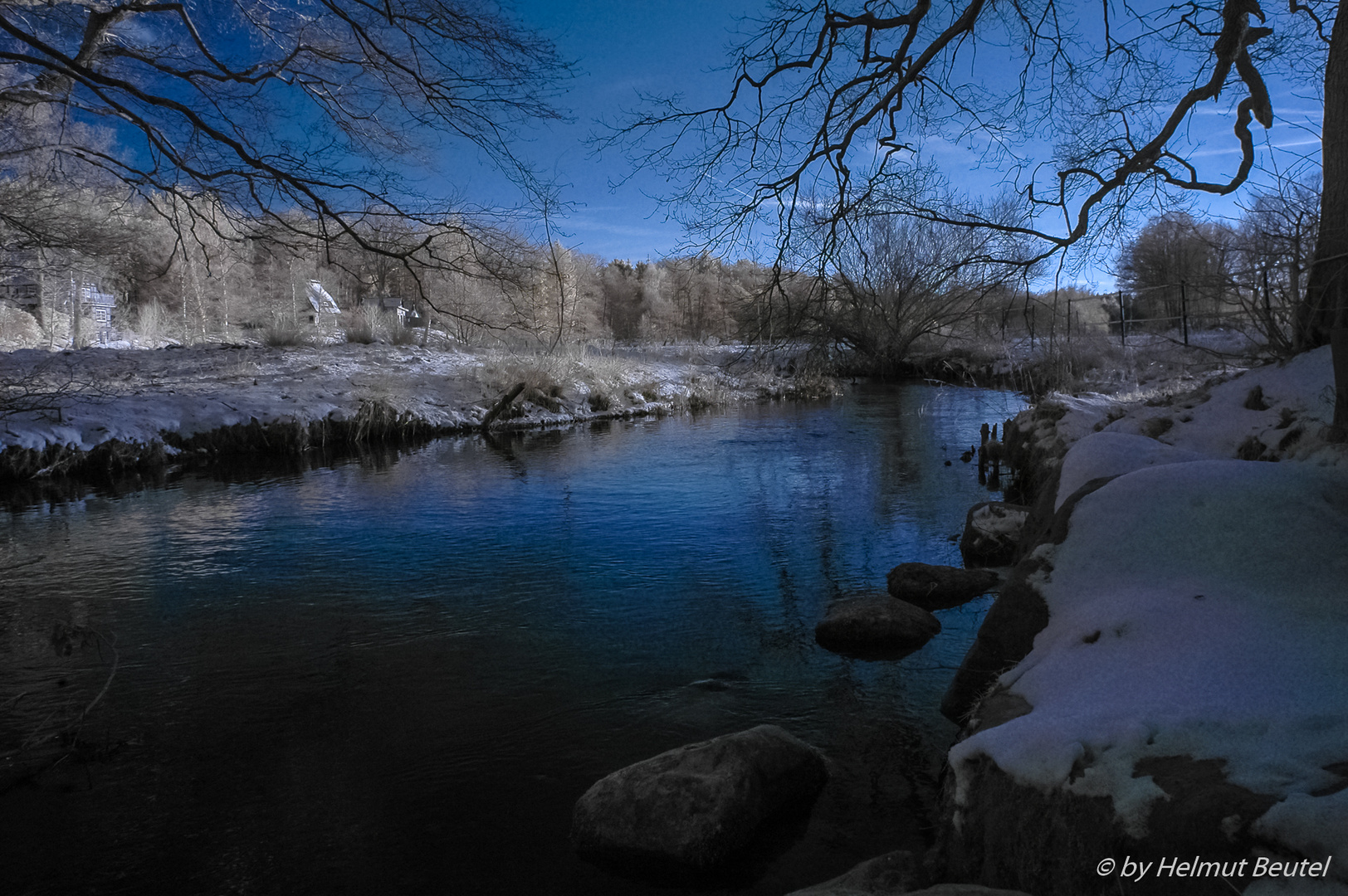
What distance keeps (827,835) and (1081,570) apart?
1.62m

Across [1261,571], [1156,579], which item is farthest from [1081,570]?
[1261,571]

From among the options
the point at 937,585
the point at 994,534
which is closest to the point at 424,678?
the point at 937,585

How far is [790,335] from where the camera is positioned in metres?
6.42

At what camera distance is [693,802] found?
311cm

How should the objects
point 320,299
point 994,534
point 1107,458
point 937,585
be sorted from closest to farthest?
point 1107,458, point 937,585, point 994,534, point 320,299

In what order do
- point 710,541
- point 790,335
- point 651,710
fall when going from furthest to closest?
point 710,541 < point 790,335 < point 651,710

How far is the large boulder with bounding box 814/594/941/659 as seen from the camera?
16.7 ft

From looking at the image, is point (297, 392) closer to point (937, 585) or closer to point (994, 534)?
point (994, 534)

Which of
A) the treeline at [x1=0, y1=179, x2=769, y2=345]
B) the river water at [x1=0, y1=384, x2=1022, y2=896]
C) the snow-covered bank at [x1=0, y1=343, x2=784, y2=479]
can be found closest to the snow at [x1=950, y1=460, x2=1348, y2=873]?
the river water at [x1=0, y1=384, x2=1022, y2=896]

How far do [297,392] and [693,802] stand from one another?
1457 cm

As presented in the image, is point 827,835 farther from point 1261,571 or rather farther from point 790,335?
point 790,335

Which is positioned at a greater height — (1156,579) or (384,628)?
(1156,579)

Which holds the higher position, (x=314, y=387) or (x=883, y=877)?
(x=314, y=387)

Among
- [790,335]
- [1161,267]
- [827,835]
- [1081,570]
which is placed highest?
[1161,267]
